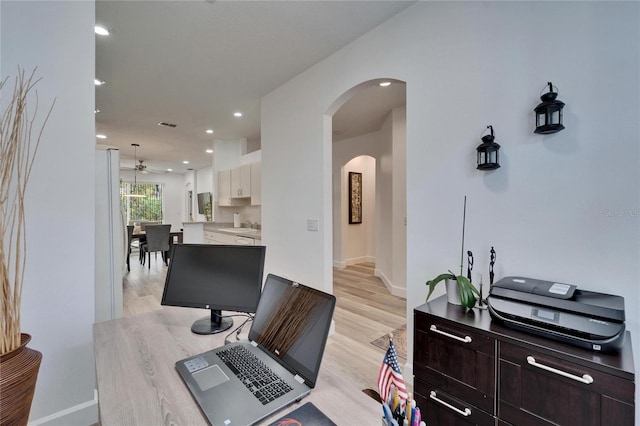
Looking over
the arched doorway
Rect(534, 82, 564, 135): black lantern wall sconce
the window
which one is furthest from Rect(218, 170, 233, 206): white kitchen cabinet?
the window

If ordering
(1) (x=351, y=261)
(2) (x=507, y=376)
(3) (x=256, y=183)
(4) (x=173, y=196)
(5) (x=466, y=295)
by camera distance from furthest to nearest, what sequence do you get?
(4) (x=173, y=196), (1) (x=351, y=261), (3) (x=256, y=183), (5) (x=466, y=295), (2) (x=507, y=376)

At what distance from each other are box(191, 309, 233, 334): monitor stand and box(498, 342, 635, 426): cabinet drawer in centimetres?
124

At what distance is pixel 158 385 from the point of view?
2.99ft

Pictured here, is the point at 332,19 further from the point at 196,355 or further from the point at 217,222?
the point at 217,222

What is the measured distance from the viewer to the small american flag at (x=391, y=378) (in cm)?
59

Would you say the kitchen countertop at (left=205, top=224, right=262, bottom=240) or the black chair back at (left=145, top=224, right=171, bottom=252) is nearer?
the kitchen countertop at (left=205, top=224, right=262, bottom=240)

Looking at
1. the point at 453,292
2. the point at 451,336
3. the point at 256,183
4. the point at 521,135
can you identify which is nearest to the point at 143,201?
the point at 256,183

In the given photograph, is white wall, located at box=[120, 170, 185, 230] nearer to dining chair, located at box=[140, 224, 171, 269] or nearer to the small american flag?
dining chair, located at box=[140, 224, 171, 269]

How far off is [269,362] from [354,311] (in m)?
2.69

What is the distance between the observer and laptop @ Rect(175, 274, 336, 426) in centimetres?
81

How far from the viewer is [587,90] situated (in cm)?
133

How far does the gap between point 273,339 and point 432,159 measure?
5.05 feet

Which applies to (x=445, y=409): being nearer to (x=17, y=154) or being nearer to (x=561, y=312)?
(x=561, y=312)

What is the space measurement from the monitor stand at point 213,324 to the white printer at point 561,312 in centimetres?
126
